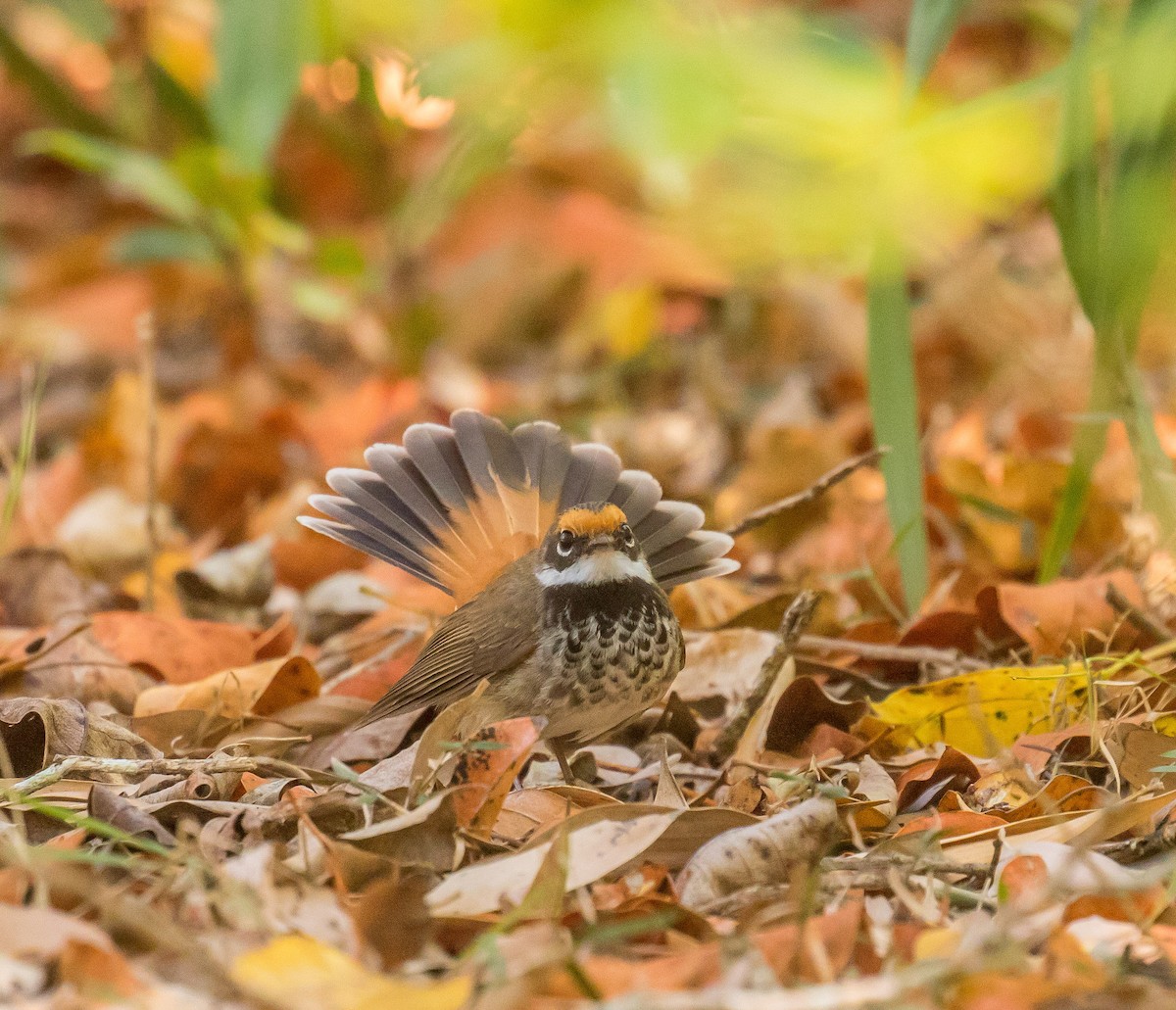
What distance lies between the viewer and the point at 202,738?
339 cm

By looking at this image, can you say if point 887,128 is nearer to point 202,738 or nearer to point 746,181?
point 746,181

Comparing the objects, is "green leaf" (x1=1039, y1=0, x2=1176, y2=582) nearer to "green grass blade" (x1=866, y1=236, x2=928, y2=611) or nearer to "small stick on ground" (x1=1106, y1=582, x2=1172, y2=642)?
"small stick on ground" (x1=1106, y1=582, x2=1172, y2=642)

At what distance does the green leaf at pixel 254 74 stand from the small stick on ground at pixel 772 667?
8.00 feet

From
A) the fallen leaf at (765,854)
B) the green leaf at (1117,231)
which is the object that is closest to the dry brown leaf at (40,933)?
the fallen leaf at (765,854)

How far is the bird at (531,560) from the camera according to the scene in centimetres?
339

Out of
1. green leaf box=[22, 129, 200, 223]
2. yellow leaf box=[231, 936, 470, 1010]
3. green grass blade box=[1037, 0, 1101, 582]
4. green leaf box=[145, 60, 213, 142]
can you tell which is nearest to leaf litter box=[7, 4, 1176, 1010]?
yellow leaf box=[231, 936, 470, 1010]

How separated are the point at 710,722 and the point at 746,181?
50.6 inches

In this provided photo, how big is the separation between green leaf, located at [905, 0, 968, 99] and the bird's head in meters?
1.16

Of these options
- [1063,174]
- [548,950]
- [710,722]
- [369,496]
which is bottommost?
[710,722]

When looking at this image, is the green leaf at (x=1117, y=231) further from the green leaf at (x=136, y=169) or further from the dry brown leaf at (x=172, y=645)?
the green leaf at (x=136, y=169)

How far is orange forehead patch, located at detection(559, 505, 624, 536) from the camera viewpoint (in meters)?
3.54

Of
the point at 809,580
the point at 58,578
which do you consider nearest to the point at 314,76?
the point at 58,578

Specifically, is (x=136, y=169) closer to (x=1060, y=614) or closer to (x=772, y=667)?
(x=772, y=667)

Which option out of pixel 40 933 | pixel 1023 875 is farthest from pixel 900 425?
pixel 40 933
